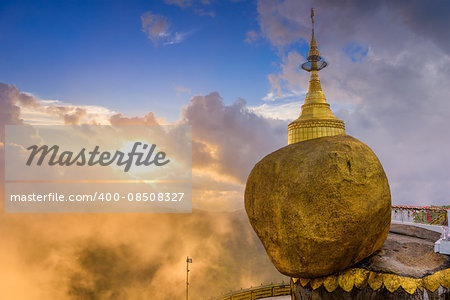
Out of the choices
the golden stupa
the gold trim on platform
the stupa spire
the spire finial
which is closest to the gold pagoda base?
the stupa spire

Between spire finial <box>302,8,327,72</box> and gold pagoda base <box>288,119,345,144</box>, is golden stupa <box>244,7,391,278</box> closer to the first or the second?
gold pagoda base <box>288,119,345,144</box>

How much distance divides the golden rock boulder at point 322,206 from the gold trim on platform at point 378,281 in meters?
0.44

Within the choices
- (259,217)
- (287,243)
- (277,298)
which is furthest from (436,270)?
(277,298)

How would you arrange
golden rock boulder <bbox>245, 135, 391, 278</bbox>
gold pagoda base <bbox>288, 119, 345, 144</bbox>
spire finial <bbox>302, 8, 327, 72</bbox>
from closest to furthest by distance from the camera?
golden rock boulder <bbox>245, 135, 391, 278</bbox> → gold pagoda base <bbox>288, 119, 345, 144</bbox> → spire finial <bbox>302, 8, 327, 72</bbox>

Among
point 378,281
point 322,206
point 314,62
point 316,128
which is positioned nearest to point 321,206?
point 322,206

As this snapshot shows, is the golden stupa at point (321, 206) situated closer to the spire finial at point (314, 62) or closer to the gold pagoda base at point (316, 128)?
the gold pagoda base at point (316, 128)

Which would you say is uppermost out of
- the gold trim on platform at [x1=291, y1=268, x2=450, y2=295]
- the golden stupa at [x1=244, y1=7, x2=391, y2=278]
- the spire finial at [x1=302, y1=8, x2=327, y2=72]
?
the spire finial at [x1=302, y1=8, x2=327, y2=72]

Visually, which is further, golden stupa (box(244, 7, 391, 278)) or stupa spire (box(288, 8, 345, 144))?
stupa spire (box(288, 8, 345, 144))

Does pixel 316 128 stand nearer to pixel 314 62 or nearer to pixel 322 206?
pixel 314 62

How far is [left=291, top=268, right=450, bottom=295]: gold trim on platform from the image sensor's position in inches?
367

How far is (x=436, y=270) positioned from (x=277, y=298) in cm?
1411

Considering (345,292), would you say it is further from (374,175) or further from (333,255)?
(374,175)

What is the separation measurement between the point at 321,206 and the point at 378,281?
124 inches

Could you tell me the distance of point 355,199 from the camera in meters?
9.17
